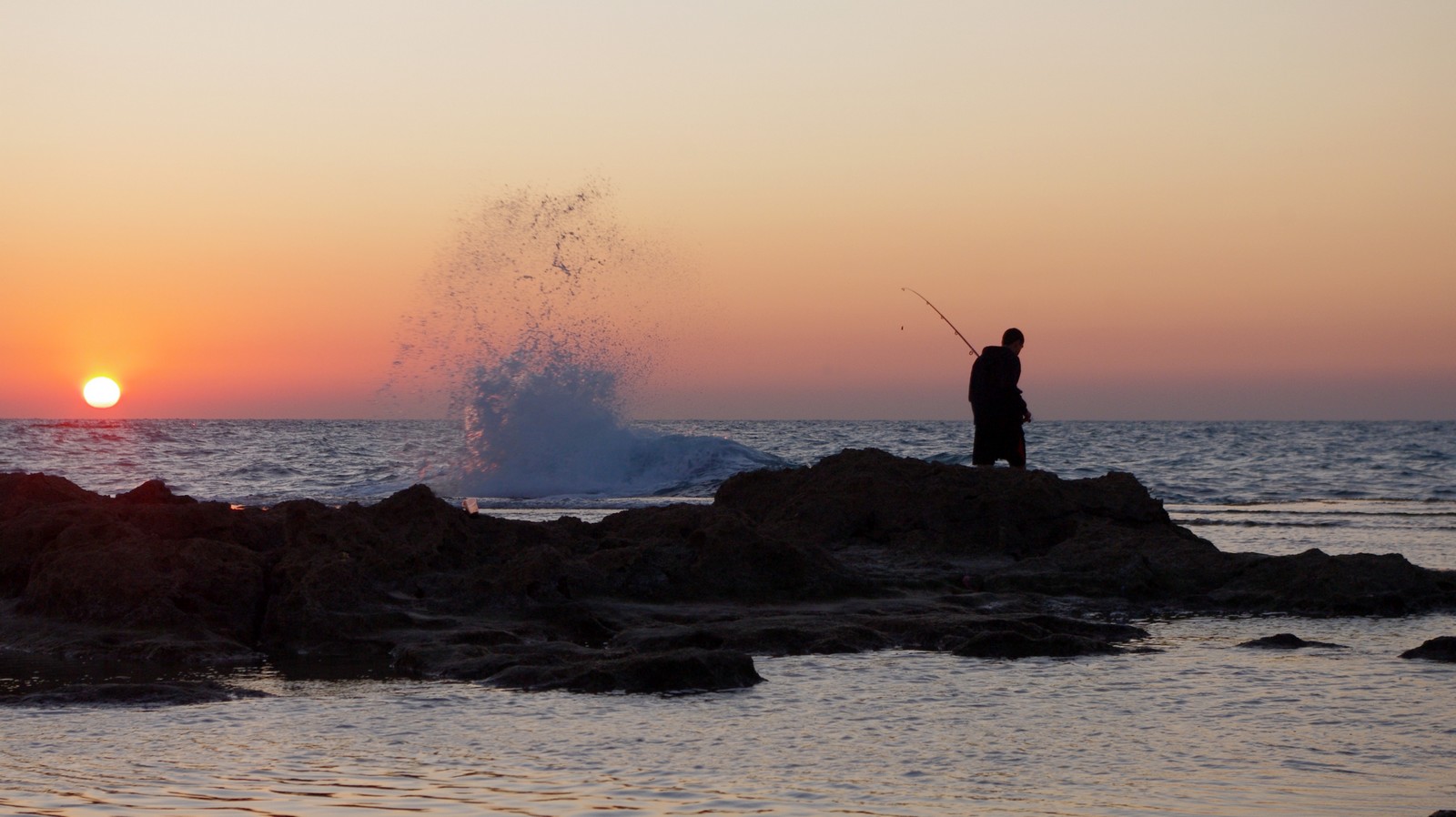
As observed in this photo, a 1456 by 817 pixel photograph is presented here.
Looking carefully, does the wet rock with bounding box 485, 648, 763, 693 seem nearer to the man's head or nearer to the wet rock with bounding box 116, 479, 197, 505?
the wet rock with bounding box 116, 479, 197, 505

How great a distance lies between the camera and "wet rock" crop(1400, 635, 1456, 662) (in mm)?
5949

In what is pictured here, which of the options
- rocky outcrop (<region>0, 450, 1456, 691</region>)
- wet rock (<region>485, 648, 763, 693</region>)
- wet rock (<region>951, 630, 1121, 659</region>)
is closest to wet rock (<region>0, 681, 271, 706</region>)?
rocky outcrop (<region>0, 450, 1456, 691</region>)

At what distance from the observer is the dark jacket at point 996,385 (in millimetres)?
10500

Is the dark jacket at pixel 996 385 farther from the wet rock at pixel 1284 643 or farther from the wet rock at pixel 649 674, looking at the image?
the wet rock at pixel 649 674

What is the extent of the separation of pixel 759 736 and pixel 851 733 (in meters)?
0.31

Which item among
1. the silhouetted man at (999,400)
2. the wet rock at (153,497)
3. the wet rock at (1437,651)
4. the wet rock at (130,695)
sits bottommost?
the wet rock at (130,695)

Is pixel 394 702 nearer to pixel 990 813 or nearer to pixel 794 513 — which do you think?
pixel 990 813

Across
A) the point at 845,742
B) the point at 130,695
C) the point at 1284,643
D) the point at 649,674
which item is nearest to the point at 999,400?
the point at 1284,643

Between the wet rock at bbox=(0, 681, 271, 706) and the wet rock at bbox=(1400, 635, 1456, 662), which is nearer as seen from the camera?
the wet rock at bbox=(0, 681, 271, 706)

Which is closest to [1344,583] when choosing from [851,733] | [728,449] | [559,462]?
[851,733]

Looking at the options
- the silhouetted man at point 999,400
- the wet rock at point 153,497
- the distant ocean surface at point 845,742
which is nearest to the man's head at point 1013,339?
the silhouetted man at point 999,400

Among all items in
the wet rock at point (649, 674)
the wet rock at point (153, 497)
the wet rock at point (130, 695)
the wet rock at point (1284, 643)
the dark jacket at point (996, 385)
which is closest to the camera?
the wet rock at point (130, 695)

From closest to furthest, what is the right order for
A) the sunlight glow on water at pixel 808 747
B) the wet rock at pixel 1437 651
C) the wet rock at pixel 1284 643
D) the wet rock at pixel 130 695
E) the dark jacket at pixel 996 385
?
the sunlight glow on water at pixel 808 747
the wet rock at pixel 130 695
the wet rock at pixel 1437 651
the wet rock at pixel 1284 643
the dark jacket at pixel 996 385

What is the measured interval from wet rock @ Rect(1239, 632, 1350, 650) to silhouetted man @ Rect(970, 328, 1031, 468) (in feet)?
13.4
